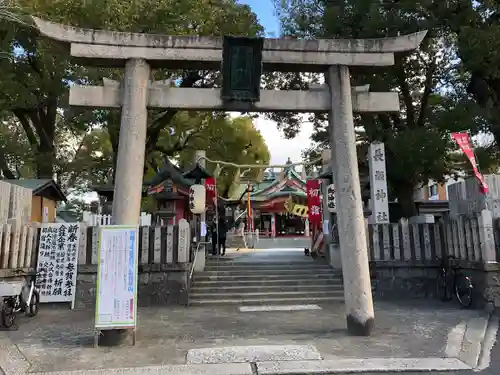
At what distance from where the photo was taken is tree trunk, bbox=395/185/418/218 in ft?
57.0

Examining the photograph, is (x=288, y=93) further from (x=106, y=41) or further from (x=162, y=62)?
(x=106, y=41)

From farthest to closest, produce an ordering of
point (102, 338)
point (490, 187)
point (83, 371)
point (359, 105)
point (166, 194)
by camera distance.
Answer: point (166, 194) → point (490, 187) → point (359, 105) → point (102, 338) → point (83, 371)

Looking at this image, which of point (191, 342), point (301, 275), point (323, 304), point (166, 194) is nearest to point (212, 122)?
point (166, 194)

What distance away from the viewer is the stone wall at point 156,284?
38.8ft

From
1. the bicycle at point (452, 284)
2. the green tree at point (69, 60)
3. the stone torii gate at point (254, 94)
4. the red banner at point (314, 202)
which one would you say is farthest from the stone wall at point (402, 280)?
the green tree at point (69, 60)

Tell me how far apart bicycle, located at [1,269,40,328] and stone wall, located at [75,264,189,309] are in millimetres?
1227

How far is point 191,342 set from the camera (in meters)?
7.23

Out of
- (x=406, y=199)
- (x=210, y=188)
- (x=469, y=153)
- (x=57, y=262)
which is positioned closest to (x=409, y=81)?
(x=406, y=199)

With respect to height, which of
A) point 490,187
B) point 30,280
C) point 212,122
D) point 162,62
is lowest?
point 30,280

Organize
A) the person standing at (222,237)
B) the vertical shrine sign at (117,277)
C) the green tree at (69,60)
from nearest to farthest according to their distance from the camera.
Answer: the vertical shrine sign at (117,277) → the green tree at (69,60) → the person standing at (222,237)

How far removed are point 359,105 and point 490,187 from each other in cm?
510

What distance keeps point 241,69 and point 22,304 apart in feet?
25.2

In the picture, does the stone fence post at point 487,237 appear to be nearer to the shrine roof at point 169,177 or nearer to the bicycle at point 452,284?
the bicycle at point 452,284

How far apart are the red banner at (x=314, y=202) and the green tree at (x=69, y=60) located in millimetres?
6603
